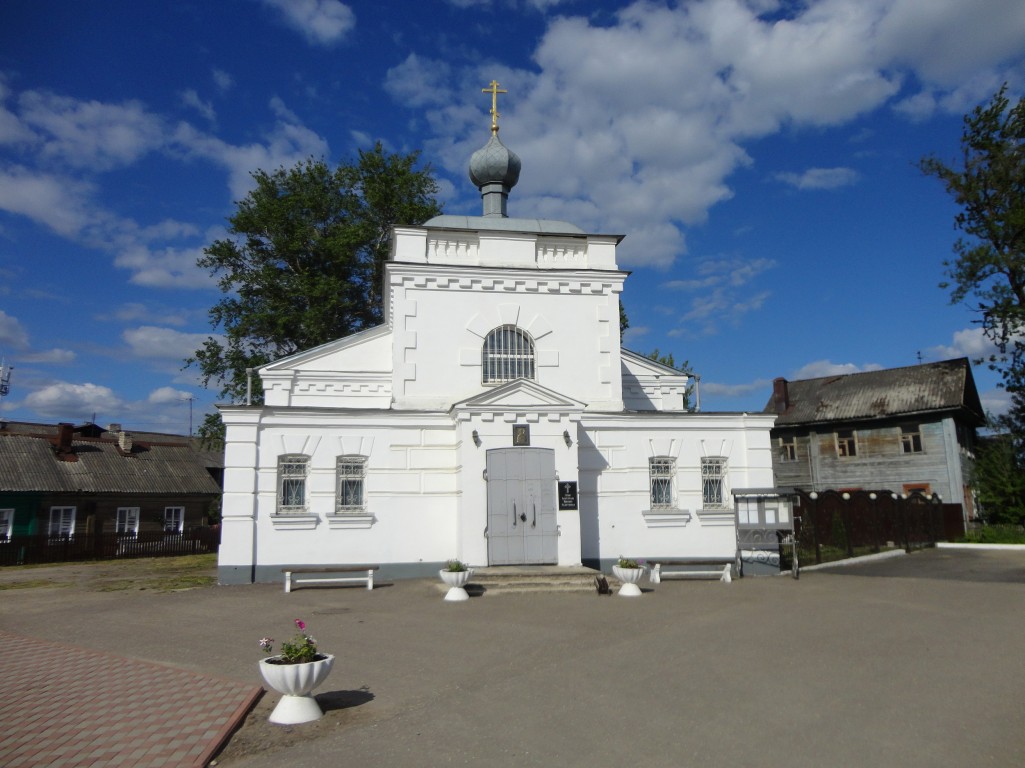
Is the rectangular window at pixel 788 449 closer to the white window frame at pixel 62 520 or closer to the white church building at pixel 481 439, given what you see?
the white church building at pixel 481 439

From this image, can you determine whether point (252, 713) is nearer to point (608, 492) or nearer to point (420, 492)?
point (420, 492)

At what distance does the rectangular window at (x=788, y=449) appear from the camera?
36.4m

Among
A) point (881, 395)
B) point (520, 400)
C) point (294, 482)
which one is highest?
point (881, 395)

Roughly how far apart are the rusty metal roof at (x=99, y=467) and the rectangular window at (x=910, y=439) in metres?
31.5

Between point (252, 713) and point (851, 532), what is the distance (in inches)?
708

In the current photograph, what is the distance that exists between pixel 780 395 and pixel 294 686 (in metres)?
35.3

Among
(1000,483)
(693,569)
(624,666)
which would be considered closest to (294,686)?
(624,666)

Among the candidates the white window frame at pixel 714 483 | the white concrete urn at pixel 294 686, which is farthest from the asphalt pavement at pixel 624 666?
the white window frame at pixel 714 483

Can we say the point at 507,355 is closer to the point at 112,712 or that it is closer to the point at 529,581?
the point at 529,581

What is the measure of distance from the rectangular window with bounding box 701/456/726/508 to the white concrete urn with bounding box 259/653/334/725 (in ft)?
41.0

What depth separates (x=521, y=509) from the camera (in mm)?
15289

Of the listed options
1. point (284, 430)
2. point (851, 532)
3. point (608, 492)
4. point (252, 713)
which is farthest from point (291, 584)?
point (851, 532)

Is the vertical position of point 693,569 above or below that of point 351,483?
below

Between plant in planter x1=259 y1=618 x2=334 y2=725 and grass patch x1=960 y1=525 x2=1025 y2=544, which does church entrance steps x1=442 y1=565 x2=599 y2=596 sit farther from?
grass patch x1=960 y1=525 x2=1025 y2=544
